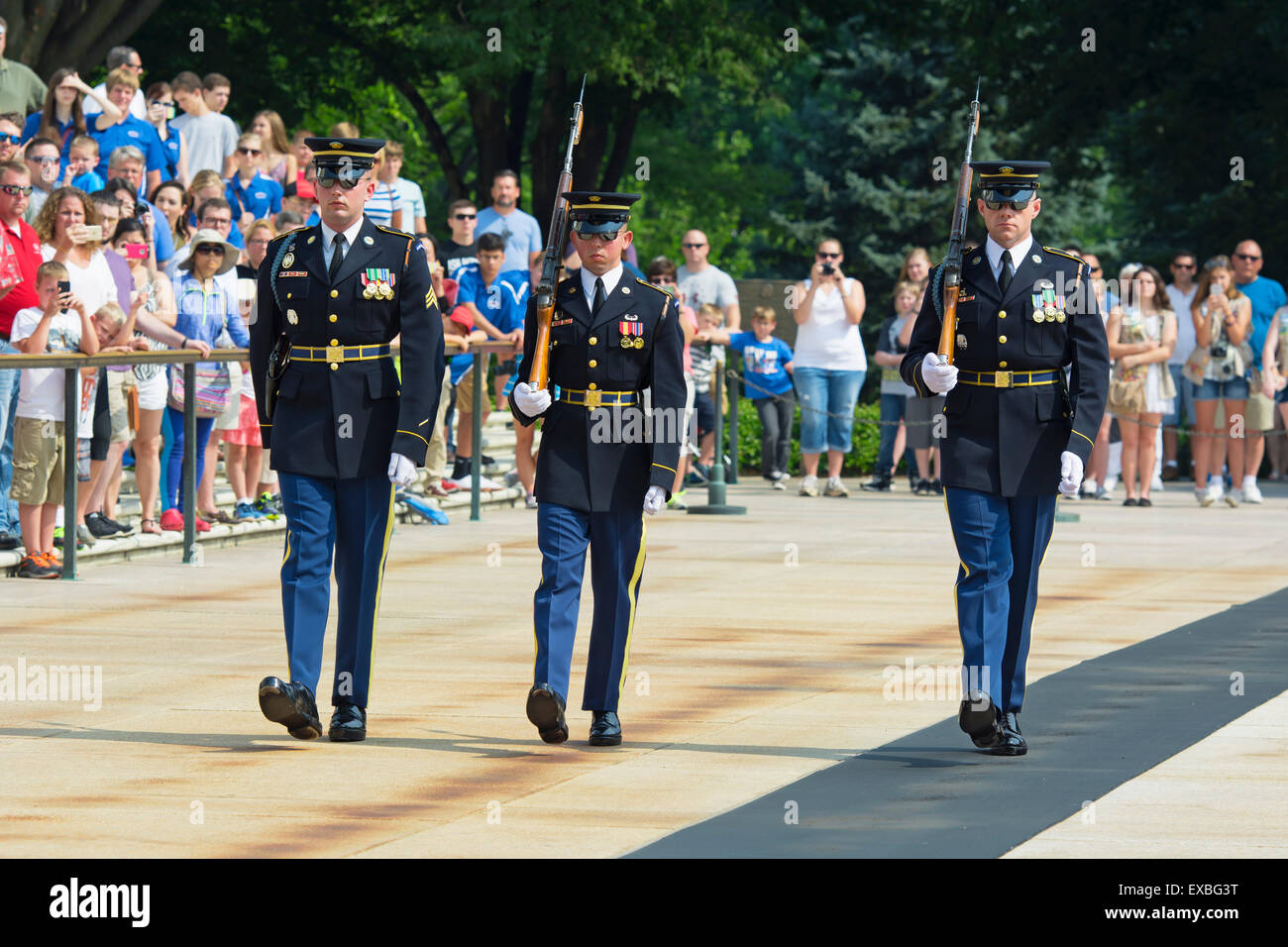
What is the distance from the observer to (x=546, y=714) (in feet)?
28.0

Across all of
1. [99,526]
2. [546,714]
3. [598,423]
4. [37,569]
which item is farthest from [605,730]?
[99,526]

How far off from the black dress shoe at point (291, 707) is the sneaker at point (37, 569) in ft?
16.4

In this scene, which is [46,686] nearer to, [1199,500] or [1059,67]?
[1199,500]

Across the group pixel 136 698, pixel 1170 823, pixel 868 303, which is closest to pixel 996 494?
pixel 1170 823

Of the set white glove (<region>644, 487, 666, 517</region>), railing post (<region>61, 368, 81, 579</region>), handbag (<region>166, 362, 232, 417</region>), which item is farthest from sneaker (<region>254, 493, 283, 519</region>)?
white glove (<region>644, 487, 666, 517</region>)

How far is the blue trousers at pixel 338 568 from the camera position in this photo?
8.76 meters

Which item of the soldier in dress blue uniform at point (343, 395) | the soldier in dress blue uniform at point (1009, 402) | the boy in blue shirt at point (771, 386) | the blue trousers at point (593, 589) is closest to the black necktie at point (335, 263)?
the soldier in dress blue uniform at point (343, 395)

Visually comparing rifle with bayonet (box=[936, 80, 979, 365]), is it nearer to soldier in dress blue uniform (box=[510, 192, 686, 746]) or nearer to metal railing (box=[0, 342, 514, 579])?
soldier in dress blue uniform (box=[510, 192, 686, 746])

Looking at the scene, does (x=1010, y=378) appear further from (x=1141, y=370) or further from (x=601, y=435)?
(x=1141, y=370)

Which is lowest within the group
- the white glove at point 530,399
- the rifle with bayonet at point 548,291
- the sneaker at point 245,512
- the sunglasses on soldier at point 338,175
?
the sneaker at point 245,512

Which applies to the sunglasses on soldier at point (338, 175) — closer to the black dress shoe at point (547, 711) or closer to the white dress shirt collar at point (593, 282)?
the white dress shirt collar at point (593, 282)

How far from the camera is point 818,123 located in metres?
46.4

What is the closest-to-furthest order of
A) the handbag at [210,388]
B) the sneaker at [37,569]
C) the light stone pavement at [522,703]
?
the light stone pavement at [522,703]
the sneaker at [37,569]
the handbag at [210,388]
